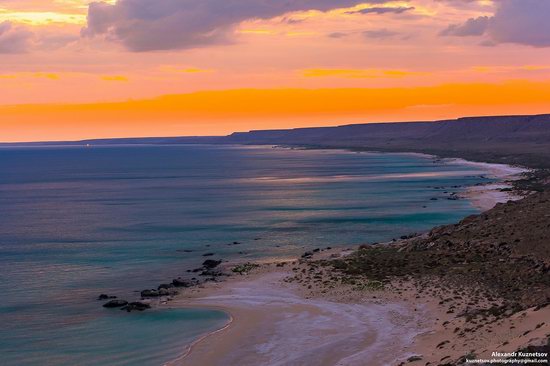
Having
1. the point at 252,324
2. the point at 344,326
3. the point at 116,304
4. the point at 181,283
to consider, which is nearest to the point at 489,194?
the point at 181,283

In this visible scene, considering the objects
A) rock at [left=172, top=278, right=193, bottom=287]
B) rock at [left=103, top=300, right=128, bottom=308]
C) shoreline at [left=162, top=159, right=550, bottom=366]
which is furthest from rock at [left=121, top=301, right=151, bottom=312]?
rock at [left=172, top=278, right=193, bottom=287]

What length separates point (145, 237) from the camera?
73.2 metres

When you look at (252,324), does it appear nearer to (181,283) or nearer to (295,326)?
(295,326)

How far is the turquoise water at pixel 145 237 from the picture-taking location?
119ft

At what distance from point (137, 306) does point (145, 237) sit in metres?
32.8

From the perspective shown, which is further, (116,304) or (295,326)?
(116,304)

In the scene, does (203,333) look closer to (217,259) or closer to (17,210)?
(217,259)

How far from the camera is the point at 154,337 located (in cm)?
3547

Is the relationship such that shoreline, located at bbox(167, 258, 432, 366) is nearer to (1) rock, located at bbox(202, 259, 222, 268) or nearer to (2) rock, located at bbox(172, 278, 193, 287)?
(2) rock, located at bbox(172, 278, 193, 287)

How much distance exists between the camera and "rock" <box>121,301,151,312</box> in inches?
1601

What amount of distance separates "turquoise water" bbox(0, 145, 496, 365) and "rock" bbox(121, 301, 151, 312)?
0.81 metres

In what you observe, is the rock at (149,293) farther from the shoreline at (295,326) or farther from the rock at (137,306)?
the rock at (137,306)

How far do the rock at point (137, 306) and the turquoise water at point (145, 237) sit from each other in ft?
2.66

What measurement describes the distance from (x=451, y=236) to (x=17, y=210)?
262ft
